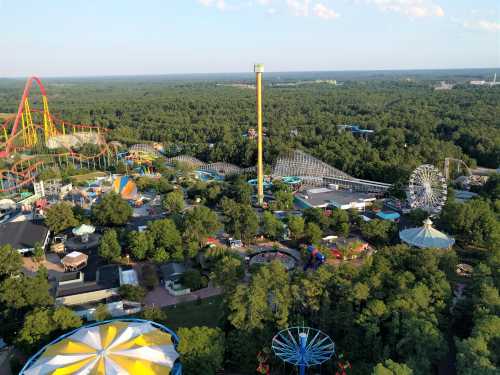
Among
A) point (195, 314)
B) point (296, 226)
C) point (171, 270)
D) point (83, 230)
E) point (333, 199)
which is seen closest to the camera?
point (195, 314)

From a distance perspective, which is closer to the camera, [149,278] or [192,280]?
[192,280]

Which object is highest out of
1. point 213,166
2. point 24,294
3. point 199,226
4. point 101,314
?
point 199,226

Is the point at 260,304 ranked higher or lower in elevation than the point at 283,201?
higher

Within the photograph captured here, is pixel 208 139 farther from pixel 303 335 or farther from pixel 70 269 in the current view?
pixel 303 335

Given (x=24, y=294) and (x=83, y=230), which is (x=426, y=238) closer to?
(x=24, y=294)

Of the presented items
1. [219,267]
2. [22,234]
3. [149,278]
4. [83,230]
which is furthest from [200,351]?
[22,234]

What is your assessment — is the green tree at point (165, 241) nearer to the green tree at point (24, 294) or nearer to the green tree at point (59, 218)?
the green tree at point (24, 294)

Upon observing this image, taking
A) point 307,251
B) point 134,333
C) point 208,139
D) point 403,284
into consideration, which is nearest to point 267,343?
point 134,333
